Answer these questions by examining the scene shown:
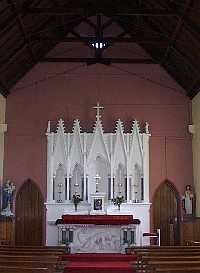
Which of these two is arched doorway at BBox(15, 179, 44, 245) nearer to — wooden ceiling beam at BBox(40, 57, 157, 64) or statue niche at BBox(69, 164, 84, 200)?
statue niche at BBox(69, 164, 84, 200)

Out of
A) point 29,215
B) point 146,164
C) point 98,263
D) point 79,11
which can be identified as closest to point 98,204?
point 146,164

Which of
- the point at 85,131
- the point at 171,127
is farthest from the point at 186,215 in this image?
the point at 85,131

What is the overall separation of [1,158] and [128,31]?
21.1 ft

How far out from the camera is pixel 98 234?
51.0 feet

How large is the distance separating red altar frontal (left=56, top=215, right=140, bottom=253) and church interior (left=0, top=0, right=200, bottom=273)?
0.71m

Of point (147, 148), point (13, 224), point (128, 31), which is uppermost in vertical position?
point (128, 31)

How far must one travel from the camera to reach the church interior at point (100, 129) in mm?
17625

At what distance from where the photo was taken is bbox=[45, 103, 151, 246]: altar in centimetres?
1795

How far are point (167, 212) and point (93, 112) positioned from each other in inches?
175

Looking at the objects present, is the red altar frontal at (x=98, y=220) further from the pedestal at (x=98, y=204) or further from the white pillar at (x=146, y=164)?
the white pillar at (x=146, y=164)

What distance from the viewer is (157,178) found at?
60.7ft

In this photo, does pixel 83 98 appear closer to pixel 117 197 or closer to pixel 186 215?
pixel 117 197

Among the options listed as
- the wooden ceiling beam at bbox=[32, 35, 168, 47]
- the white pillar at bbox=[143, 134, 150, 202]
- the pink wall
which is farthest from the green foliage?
the wooden ceiling beam at bbox=[32, 35, 168, 47]

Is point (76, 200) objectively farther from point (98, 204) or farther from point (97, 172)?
point (97, 172)
